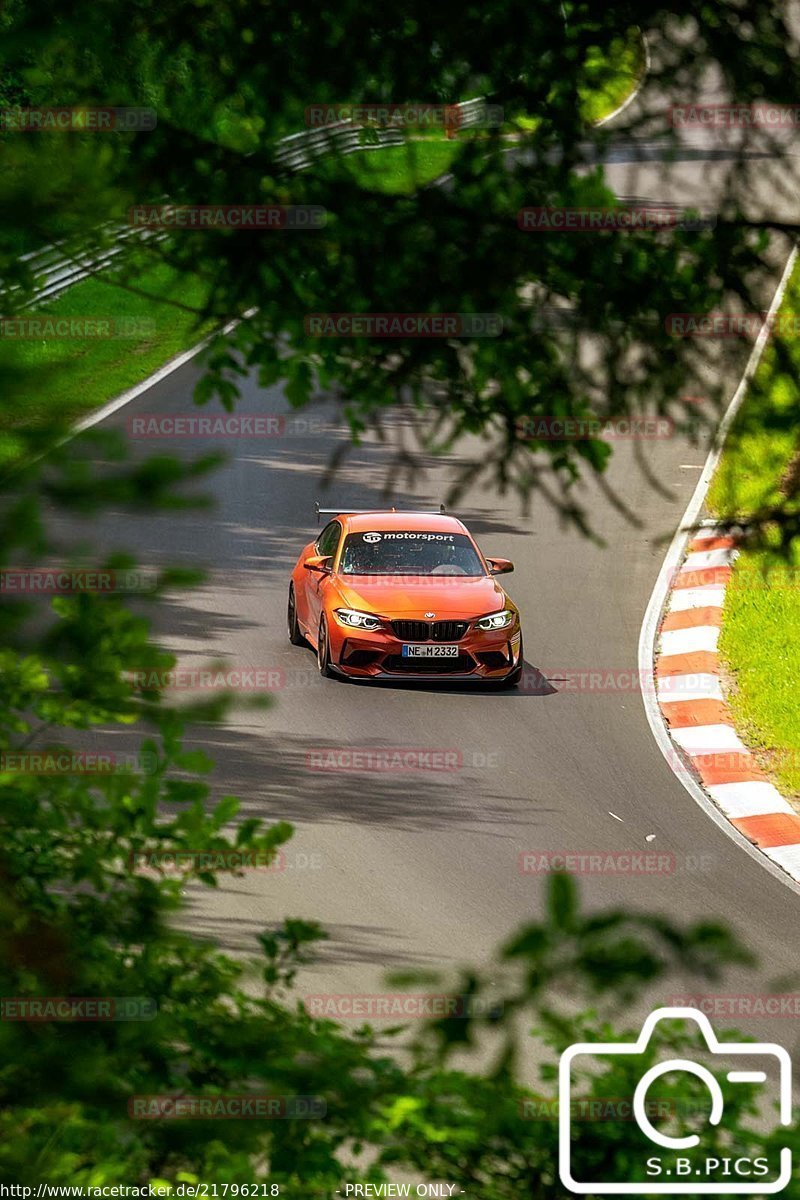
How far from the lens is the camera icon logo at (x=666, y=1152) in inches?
114

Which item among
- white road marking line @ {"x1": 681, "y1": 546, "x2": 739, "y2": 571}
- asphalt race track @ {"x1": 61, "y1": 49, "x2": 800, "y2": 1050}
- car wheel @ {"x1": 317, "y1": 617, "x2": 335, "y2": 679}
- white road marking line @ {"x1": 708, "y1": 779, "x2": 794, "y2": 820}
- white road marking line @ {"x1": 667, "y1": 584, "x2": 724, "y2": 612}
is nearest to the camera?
asphalt race track @ {"x1": 61, "y1": 49, "x2": 800, "y2": 1050}

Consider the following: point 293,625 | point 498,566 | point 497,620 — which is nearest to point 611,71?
point 497,620

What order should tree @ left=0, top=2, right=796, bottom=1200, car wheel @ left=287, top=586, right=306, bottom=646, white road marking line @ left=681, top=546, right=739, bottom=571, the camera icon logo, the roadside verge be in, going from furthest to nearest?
white road marking line @ left=681, top=546, right=739, bottom=571 → car wheel @ left=287, top=586, right=306, bottom=646 → the roadside verge → the camera icon logo → tree @ left=0, top=2, right=796, bottom=1200

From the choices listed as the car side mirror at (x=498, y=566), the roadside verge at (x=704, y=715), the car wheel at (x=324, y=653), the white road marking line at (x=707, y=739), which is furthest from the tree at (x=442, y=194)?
the car side mirror at (x=498, y=566)

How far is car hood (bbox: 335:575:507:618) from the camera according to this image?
14.8 m

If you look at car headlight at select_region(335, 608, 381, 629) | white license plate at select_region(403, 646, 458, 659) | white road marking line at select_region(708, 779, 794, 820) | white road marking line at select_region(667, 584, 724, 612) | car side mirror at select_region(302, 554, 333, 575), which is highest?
car side mirror at select_region(302, 554, 333, 575)

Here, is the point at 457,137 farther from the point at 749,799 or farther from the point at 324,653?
the point at 324,653

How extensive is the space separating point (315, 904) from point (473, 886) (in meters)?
1.14

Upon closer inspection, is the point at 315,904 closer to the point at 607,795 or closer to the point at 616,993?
the point at 607,795

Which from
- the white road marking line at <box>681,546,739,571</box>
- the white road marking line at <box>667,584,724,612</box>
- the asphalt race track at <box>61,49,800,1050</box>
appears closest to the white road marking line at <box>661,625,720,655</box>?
the asphalt race track at <box>61,49,800,1050</box>

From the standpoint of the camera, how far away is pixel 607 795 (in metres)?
12.4

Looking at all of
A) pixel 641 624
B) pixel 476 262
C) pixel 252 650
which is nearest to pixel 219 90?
pixel 476 262

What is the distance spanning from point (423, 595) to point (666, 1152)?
39.7 feet

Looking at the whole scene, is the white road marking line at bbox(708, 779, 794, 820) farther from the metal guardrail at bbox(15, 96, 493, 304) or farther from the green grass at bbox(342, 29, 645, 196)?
the metal guardrail at bbox(15, 96, 493, 304)
